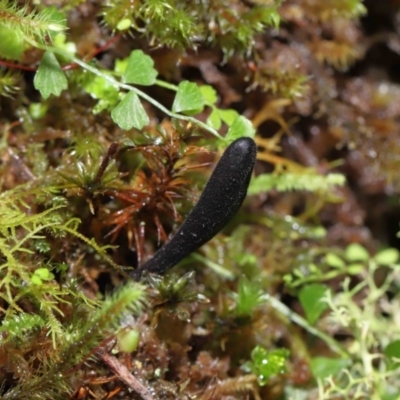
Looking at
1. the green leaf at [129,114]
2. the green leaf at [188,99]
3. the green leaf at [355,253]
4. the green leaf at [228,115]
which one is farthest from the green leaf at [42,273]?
the green leaf at [355,253]

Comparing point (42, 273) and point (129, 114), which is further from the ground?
point (129, 114)

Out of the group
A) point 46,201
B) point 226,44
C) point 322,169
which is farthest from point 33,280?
point 322,169

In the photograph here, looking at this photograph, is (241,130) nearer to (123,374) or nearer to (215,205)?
(215,205)

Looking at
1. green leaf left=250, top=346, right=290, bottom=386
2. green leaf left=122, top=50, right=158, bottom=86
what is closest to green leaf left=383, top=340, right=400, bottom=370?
green leaf left=250, top=346, right=290, bottom=386

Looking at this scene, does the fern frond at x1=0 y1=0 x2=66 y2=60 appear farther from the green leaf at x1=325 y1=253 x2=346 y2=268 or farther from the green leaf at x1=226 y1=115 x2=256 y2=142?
the green leaf at x1=325 y1=253 x2=346 y2=268

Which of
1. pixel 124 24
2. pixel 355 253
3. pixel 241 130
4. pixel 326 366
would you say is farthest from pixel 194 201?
pixel 355 253

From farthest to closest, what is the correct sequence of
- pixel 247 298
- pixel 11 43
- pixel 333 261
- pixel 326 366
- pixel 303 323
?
1. pixel 333 261
2. pixel 303 323
3. pixel 326 366
4. pixel 247 298
5. pixel 11 43
